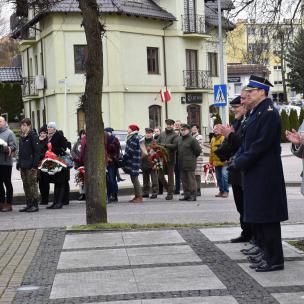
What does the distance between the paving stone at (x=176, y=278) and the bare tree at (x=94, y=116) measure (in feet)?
12.7

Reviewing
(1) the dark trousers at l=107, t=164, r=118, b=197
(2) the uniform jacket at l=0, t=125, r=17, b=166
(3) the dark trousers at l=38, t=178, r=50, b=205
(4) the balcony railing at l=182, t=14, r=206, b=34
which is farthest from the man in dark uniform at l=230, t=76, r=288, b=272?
(4) the balcony railing at l=182, t=14, r=206, b=34

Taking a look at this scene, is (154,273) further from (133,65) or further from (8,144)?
(133,65)

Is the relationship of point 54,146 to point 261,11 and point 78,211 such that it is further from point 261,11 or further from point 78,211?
point 261,11

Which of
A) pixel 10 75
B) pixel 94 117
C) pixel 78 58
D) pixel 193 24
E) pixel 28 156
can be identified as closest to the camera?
pixel 94 117

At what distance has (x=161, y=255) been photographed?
9.00 meters

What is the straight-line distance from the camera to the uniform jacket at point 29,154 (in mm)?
15555

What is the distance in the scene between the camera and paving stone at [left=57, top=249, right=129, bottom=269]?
8.59 m

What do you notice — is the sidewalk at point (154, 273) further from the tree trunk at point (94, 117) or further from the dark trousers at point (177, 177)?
the dark trousers at point (177, 177)

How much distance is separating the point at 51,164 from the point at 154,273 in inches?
349

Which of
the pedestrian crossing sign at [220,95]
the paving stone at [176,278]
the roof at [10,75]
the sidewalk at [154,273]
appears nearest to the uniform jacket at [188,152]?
the sidewalk at [154,273]

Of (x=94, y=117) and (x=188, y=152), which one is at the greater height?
(x=94, y=117)

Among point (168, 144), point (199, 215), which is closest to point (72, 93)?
point (168, 144)

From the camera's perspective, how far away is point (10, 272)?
848cm

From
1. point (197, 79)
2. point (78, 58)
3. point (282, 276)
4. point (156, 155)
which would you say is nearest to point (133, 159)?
point (156, 155)
